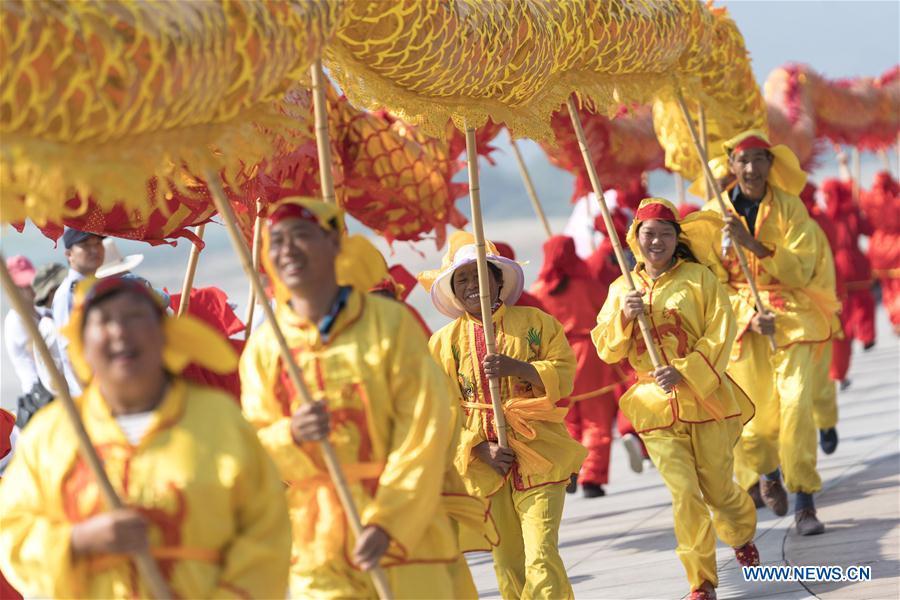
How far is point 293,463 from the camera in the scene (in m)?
3.99

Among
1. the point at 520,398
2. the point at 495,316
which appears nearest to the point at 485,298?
the point at 495,316

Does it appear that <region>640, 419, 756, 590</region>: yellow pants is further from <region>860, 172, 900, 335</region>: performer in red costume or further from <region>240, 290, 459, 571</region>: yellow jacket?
<region>860, 172, 900, 335</region>: performer in red costume

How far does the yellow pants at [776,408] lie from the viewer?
7.37m

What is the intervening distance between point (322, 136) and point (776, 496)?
3947 millimetres

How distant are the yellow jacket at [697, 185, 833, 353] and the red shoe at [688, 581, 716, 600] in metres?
1.93

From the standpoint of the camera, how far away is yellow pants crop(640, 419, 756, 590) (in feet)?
19.7

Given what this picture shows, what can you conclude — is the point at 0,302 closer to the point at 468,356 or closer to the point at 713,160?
the point at 713,160

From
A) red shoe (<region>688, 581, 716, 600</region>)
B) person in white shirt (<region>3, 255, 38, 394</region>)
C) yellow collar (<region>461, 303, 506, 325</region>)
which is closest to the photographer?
yellow collar (<region>461, 303, 506, 325</region>)

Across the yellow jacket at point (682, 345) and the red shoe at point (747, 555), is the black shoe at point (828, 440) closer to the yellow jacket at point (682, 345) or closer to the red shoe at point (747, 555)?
the red shoe at point (747, 555)

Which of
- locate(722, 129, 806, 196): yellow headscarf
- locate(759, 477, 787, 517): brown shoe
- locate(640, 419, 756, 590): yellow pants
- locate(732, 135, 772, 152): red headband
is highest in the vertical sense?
locate(732, 135, 772, 152): red headband

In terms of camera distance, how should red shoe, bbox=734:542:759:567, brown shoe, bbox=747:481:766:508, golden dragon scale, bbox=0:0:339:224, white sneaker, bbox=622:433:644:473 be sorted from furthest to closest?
1. white sneaker, bbox=622:433:644:473
2. brown shoe, bbox=747:481:766:508
3. red shoe, bbox=734:542:759:567
4. golden dragon scale, bbox=0:0:339:224

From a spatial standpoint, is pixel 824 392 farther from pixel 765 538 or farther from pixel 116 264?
pixel 116 264

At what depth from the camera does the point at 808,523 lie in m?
7.07

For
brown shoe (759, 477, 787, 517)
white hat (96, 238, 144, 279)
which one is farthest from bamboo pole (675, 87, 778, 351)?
white hat (96, 238, 144, 279)
